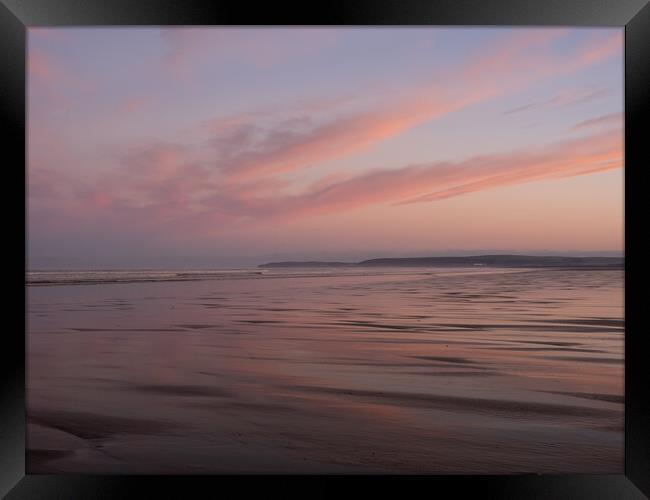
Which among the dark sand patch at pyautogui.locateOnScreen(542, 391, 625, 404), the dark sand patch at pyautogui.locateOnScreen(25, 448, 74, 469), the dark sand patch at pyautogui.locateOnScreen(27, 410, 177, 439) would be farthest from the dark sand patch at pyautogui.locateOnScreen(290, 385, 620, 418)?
the dark sand patch at pyautogui.locateOnScreen(25, 448, 74, 469)

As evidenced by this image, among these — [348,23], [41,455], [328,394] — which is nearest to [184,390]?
[328,394]

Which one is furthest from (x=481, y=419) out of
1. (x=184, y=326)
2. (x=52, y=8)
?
(x=184, y=326)

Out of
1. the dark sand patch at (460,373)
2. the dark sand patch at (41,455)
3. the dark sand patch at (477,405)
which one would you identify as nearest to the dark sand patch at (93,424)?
the dark sand patch at (41,455)

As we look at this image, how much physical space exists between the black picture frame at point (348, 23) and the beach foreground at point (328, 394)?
231 mm

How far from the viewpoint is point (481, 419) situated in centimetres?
271

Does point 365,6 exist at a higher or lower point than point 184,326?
higher

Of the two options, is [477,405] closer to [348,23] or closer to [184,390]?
[184,390]

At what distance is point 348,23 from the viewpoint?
6.57 feet

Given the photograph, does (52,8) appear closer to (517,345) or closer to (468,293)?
(517,345)

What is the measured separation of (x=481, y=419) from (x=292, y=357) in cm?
160

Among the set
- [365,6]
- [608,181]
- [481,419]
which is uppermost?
[608,181]

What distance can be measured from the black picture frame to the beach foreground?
231mm

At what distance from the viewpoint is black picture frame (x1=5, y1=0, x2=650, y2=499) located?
1.94 m

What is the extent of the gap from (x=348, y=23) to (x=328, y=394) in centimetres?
187
